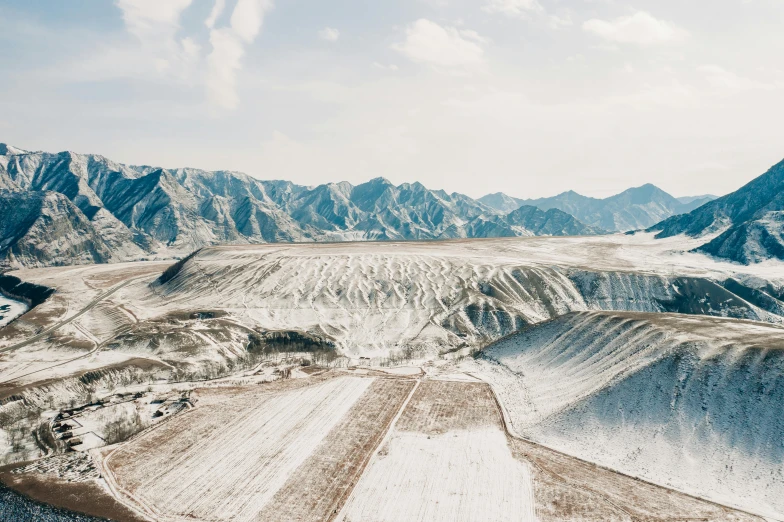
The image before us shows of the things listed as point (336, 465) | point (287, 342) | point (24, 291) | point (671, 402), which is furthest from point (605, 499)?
point (24, 291)

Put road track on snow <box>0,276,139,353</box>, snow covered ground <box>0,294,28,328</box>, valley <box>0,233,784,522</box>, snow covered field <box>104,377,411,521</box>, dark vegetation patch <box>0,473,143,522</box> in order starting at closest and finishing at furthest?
dark vegetation patch <box>0,473,143,522</box> < snow covered field <box>104,377,411,521</box> < valley <box>0,233,784,522</box> < road track on snow <box>0,276,139,353</box> < snow covered ground <box>0,294,28,328</box>

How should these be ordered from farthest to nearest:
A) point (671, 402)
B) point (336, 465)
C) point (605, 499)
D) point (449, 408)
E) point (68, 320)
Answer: point (68, 320), point (449, 408), point (671, 402), point (336, 465), point (605, 499)

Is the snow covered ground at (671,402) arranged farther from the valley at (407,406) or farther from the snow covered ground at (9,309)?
the snow covered ground at (9,309)

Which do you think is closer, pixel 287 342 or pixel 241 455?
pixel 241 455

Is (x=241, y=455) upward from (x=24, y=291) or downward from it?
upward

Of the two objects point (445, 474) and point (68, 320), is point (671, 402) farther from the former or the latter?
point (68, 320)

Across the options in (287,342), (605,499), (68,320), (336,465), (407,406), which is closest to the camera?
(605,499)

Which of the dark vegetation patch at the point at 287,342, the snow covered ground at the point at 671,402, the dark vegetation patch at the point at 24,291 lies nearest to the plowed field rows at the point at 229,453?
the snow covered ground at the point at 671,402

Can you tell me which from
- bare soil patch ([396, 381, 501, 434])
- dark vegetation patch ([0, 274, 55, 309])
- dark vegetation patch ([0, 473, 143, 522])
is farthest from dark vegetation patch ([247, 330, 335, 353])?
dark vegetation patch ([0, 274, 55, 309])

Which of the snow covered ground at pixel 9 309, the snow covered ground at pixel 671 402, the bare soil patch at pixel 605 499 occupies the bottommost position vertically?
the snow covered ground at pixel 9 309

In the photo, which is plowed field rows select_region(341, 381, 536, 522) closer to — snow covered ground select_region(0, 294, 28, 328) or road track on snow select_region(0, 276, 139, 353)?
road track on snow select_region(0, 276, 139, 353)

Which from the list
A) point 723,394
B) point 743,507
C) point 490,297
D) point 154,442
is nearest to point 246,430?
point 154,442
